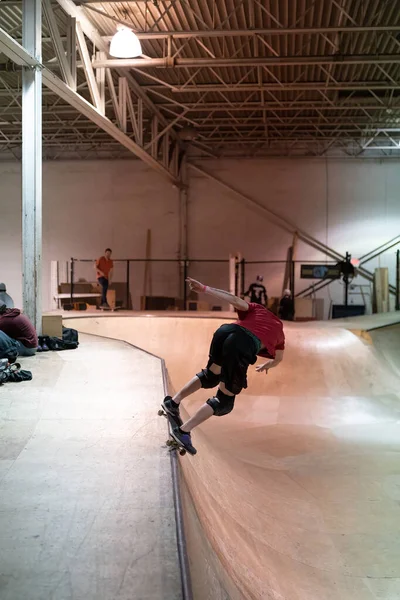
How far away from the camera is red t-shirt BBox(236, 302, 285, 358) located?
12.0 ft

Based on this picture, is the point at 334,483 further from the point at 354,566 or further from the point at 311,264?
the point at 311,264

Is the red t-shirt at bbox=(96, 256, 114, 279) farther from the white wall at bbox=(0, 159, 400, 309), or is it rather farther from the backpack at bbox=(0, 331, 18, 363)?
the backpack at bbox=(0, 331, 18, 363)

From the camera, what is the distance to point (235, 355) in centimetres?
346

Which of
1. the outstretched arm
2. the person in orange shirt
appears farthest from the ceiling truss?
the outstretched arm

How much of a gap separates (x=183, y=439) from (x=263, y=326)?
104 centimetres

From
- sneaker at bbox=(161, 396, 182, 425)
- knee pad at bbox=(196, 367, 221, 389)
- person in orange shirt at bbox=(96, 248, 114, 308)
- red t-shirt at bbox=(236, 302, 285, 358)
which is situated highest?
person in orange shirt at bbox=(96, 248, 114, 308)

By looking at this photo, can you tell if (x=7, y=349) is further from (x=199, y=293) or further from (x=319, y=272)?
(x=319, y=272)

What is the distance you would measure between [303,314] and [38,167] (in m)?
10.2

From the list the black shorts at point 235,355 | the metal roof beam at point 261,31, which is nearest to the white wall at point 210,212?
the metal roof beam at point 261,31

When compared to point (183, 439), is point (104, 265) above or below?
above

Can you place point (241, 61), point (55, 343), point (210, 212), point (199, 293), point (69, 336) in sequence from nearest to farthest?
point (55, 343)
point (69, 336)
point (199, 293)
point (241, 61)
point (210, 212)

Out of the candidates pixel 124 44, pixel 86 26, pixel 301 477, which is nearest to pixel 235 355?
pixel 301 477

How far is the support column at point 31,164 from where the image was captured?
6816mm

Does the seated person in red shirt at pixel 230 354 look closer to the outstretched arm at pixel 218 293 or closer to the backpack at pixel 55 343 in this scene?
the outstretched arm at pixel 218 293
